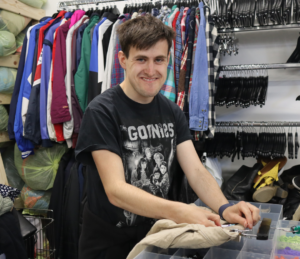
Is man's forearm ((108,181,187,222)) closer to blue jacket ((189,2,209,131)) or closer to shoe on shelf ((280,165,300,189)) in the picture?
blue jacket ((189,2,209,131))

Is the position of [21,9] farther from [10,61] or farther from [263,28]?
[263,28]

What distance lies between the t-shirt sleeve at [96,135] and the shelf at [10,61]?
1846 mm

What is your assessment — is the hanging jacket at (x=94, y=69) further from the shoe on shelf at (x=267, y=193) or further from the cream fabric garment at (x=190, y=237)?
the cream fabric garment at (x=190, y=237)

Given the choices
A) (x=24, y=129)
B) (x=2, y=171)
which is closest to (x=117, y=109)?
(x=24, y=129)

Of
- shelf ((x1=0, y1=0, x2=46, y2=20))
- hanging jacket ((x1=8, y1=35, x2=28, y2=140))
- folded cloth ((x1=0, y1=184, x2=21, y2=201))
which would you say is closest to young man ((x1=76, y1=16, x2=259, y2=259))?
folded cloth ((x1=0, y1=184, x2=21, y2=201))

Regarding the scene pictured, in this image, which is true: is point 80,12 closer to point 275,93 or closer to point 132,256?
point 275,93

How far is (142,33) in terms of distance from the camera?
1.31 meters

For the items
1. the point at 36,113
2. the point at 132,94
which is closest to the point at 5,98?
the point at 36,113

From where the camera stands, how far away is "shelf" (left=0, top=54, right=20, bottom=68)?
9.43 feet

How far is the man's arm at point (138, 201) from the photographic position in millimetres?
1060

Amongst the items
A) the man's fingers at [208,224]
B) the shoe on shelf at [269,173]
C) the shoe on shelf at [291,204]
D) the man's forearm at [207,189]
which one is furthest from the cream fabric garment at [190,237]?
the shoe on shelf at [269,173]

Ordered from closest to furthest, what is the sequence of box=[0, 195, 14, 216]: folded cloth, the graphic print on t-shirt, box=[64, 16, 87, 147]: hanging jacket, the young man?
the young man
the graphic print on t-shirt
box=[0, 195, 14, 216]: folded cloth
box=[64, 16, 87, 147]: hanging jacket

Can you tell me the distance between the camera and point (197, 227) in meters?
0.97

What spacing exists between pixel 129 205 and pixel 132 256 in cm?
22
